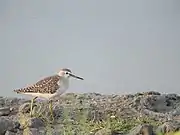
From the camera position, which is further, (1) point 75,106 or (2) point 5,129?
(1) point 75,106

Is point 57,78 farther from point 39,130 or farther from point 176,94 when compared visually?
point 176,94

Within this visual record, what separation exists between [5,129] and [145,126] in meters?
0.76

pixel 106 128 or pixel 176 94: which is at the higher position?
pixel 176 94

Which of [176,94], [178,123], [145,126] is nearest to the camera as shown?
[145,126]

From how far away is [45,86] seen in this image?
354 centimetres

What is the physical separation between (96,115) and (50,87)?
0.32m

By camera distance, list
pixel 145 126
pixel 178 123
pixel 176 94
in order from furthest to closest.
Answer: pixel 176 94 < pixel 178 123 < pixel 145 126

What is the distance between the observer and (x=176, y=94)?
3.85 metres

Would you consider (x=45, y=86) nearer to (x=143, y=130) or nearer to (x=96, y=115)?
(x=96, y=115)

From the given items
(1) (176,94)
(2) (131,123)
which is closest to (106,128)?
(2) (131,123)

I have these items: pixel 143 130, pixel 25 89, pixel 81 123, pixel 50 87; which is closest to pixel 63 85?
pixel 50 87

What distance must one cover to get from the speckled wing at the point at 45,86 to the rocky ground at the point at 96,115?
0.11 m

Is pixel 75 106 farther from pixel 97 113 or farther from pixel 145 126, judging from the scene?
pixel 145 126

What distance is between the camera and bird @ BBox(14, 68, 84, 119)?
3539 mm
